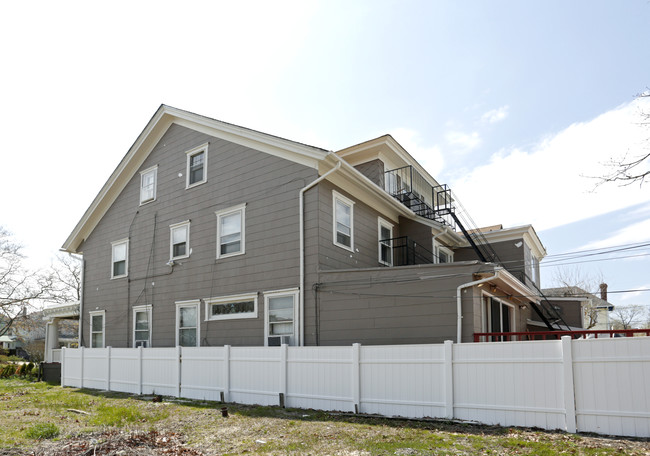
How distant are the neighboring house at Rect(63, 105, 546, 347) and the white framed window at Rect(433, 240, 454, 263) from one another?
14 cm

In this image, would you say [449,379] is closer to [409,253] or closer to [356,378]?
[356,378]

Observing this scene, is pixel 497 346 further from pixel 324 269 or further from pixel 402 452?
pixel 324 269

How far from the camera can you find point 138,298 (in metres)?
17.7

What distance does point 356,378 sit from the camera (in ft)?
33.5

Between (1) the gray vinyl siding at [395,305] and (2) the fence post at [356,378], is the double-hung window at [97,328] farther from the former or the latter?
(2) the fence post at [356,378]

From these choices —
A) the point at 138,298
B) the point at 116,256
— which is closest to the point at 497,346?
the point at 138,298

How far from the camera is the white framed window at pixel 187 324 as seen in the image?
15.6 meters

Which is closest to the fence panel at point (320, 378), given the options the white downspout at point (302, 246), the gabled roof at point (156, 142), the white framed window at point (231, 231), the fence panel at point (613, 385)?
the white downspout at point (302, 246)

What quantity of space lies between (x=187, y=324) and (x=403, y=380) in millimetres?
8379

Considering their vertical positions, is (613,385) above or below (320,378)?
above

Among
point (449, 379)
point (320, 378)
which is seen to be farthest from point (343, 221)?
point (449, 379)

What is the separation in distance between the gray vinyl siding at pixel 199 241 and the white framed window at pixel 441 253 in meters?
5.80

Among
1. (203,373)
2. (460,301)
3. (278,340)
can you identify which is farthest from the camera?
(278,340)

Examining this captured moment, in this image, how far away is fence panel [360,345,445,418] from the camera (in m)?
9.37
